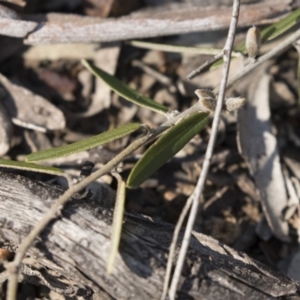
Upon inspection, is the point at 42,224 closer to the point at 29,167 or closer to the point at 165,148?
the point at 29,167

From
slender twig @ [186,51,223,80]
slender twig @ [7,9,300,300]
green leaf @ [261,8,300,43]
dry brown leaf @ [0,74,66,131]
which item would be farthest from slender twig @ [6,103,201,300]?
green leaf @ [261,8,300,43]

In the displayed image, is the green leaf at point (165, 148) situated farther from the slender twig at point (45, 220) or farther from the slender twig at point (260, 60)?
the slender twig at point (260, 60)

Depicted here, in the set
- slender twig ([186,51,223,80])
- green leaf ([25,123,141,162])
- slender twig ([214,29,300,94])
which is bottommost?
green leaf ([25,123,141,162])

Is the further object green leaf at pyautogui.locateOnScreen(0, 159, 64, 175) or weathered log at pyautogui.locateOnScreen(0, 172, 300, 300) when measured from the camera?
green leaf at pyautogui.locateOnScreen(0, 159, 64, 175)

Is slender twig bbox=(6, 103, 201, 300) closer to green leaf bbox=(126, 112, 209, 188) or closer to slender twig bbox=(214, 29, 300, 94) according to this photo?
green leaf bbox=(126, 112, 209, 188)

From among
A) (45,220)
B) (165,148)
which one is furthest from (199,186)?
(45,220)

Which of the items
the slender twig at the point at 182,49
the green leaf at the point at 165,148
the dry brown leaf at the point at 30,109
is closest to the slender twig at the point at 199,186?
the green leaf at the point at 165,148
